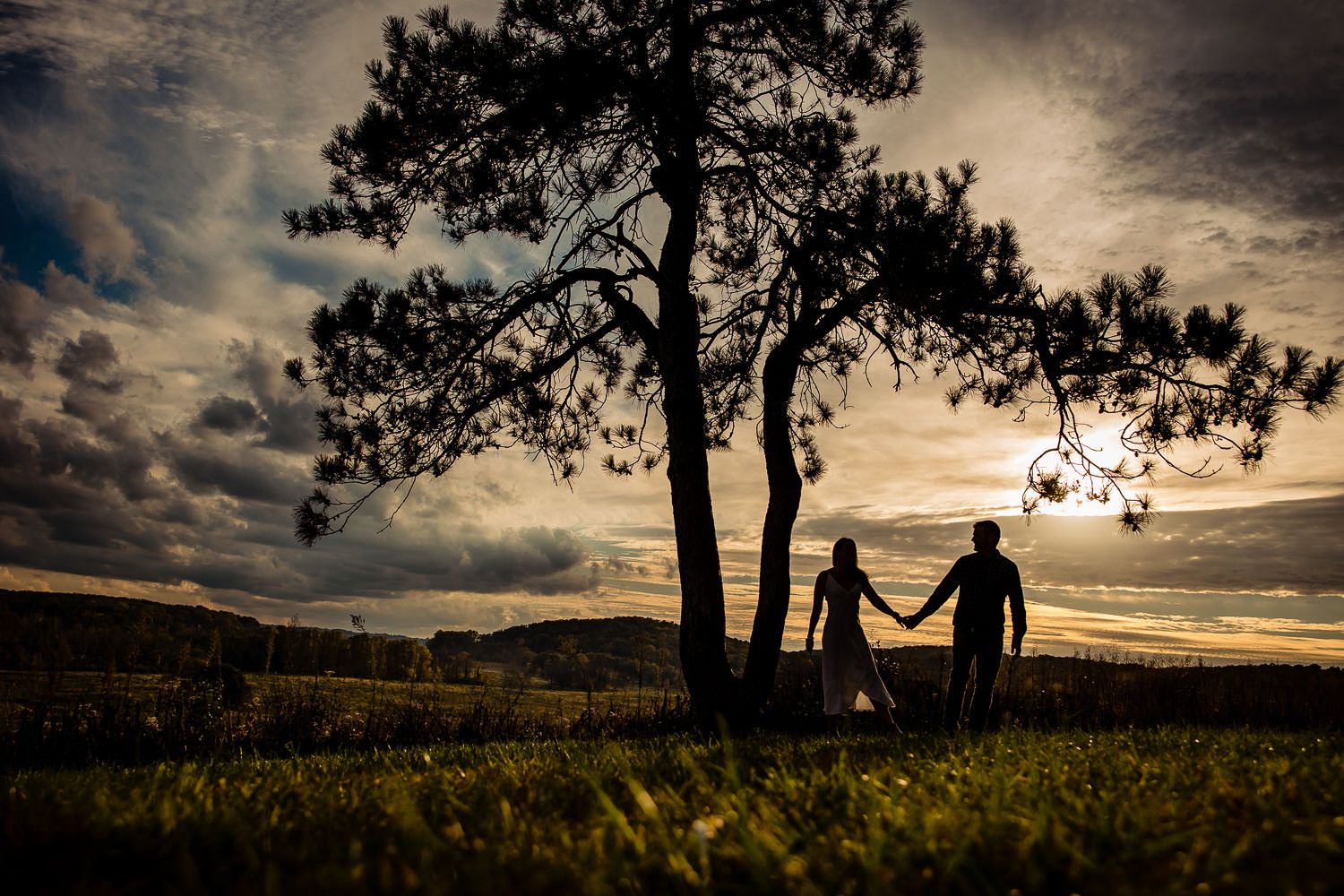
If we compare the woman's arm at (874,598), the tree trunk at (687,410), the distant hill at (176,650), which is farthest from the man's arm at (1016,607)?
the distant hill at (176,650)

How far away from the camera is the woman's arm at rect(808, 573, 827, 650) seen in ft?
22.3

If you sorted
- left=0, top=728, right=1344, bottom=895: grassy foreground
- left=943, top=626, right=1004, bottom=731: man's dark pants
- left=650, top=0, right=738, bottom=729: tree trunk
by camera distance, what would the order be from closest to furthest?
left=0, top=728, right=1344, bottom=895: grassy foreground
left=943, top=626, right=1004, bottom=731: man's dark pants
left=650, top=0, right=738, bottom=729: tree trunk

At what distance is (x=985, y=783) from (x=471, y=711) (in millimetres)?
8005

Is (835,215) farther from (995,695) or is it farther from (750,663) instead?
(995,695)

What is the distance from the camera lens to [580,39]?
721cm

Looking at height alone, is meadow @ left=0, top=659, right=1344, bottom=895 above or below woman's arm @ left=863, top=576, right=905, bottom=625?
below

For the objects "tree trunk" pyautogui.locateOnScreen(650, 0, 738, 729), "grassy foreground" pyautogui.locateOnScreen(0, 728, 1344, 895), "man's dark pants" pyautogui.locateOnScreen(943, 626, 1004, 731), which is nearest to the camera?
"grassy foreground" pyautogui.locateOnScreen(0, 728, 1344, 895)

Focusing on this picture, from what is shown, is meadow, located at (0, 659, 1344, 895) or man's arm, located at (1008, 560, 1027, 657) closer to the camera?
meadow, located at (0, 659, 1344, 895)

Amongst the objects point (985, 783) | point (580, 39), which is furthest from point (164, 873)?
point (580, 39)

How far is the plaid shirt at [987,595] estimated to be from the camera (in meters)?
6.76

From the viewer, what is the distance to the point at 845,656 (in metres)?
6.81

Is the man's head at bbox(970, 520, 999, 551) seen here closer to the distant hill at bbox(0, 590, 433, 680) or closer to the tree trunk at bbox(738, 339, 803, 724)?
the tree trunk at bbox(738, 339, 803, 724)

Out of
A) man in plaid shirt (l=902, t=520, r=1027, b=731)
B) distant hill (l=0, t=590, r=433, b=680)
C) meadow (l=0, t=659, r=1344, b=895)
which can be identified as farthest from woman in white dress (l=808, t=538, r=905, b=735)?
distant hill (l=0, t=590, r=433, b=680)

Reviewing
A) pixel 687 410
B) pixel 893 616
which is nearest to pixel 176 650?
pixel 687 410
